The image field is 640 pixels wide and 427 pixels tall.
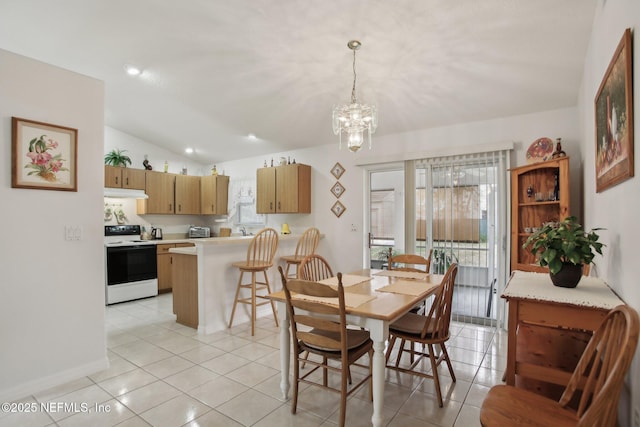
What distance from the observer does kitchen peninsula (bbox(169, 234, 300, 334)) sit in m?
3.52

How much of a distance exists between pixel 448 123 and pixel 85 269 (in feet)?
13.1

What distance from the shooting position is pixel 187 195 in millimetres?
6117

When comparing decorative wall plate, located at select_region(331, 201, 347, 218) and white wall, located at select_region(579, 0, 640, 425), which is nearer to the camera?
white wall, located at select_region(579, 0, 640, 425)

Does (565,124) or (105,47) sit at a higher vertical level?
(105,47)

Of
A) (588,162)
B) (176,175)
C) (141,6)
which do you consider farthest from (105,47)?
(588,162)

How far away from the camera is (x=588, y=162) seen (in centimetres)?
261

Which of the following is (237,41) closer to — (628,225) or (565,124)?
(628,225)

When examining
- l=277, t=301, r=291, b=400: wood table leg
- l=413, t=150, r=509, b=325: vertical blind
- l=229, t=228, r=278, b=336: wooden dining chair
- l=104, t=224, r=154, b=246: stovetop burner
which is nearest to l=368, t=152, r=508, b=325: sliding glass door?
l=413, t=150, r=509, b=325: vertical blind

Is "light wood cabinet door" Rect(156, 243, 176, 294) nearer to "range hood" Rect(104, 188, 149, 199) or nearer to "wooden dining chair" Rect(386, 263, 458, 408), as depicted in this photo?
"range hood" Rect(104, 188, 149, 199)

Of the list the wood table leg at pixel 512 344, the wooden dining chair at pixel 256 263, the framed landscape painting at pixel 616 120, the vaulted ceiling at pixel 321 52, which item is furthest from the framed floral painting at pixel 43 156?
the framed landscape painting at pixel 616 120

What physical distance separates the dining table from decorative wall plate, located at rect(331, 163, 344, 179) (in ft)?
6.81

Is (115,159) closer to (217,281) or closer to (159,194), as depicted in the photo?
(159,194)

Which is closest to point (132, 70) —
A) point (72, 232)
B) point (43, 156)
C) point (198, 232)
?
point (43, 156)

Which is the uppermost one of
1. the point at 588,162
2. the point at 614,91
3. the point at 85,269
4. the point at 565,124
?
the point at 565,124
